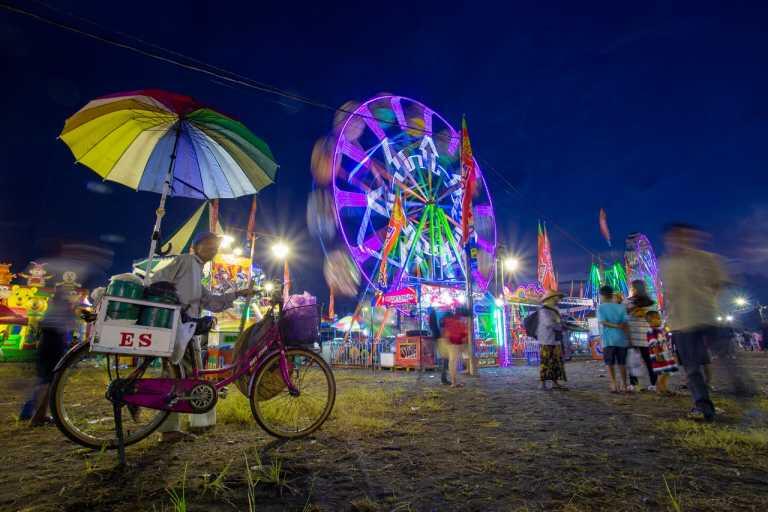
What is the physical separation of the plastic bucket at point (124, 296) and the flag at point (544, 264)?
58.7 feet

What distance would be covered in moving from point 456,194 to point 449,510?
18.1 m

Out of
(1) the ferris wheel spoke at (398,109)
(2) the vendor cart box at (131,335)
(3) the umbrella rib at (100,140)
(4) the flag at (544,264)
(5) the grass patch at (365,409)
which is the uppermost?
(1) the ferris wheel spoke at (398,109)

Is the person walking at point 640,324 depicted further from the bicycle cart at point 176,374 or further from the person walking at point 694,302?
the bicycle cart at point 176,374

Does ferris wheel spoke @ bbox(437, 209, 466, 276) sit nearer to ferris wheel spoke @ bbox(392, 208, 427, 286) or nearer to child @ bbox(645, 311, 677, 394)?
ferris wheel spoke @ bbox(392, 208, 427, 286)

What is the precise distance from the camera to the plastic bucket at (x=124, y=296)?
2.56 meters

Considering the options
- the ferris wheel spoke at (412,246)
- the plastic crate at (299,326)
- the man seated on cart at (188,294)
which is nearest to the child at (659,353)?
the plastic crate at (299,326)

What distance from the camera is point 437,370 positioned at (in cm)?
1242

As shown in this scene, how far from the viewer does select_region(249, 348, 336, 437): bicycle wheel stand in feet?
10.8

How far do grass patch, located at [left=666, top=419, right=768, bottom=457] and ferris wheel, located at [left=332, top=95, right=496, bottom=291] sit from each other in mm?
13132

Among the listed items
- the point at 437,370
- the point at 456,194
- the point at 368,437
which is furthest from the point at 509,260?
the point at 368,437

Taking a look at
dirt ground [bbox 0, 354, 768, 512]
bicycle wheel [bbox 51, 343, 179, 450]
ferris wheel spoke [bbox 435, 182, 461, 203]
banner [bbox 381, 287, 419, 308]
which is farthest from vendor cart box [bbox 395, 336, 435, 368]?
bicycle wheel [bbox 51, 343, 179, 450]

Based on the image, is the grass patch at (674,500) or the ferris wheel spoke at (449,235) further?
the ferris wheel spoke at (449,235)

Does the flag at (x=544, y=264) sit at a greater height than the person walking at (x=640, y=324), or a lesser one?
greater

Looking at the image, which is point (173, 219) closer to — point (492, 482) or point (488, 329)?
point (488, 329)
